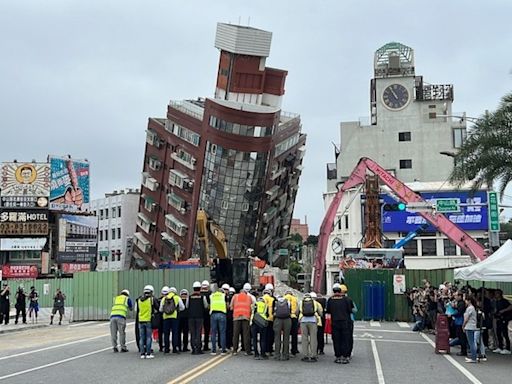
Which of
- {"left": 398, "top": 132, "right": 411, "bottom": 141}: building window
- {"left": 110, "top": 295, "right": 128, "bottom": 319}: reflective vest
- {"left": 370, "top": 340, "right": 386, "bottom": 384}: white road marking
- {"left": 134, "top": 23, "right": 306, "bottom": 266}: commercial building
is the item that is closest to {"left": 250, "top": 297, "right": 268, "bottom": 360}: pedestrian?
{"left": 370, "top": 340, "right": 386, "bottom": 384}: white road marking

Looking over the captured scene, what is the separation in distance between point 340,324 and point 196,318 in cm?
384

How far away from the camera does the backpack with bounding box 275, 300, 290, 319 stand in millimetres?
17312

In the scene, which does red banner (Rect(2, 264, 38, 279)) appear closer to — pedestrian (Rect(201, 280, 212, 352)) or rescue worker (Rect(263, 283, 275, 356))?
pedestrian (Rect(201, 280, 212, 352))

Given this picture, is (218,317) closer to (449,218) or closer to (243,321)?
(243,321)

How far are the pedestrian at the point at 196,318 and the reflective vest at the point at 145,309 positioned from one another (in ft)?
3.33

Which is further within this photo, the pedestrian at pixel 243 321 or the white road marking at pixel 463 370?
the pedestrian at pixel 243 321

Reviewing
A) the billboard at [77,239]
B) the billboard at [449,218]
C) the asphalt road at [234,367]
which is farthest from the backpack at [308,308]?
the billboard at [77,239]

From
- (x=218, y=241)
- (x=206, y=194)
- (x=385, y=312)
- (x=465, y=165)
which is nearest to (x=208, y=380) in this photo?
(x=465, y=165)

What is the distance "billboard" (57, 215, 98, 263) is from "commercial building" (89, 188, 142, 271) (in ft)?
41.2

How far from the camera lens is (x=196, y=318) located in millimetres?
18328

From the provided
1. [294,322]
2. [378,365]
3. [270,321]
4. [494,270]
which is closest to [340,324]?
[378,365]

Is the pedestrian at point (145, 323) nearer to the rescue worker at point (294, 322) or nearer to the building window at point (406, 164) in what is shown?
the rescue worker at point (294, 322)

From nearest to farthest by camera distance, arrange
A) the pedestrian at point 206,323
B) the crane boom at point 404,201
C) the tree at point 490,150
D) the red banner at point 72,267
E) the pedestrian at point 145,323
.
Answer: the pedestrian at point 145,323, the pedestrian at point 206,323, the tree at point 490,150, the crane boom at point 404,201, the red banner at point 72,267

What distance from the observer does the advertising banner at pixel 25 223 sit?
288 feet
